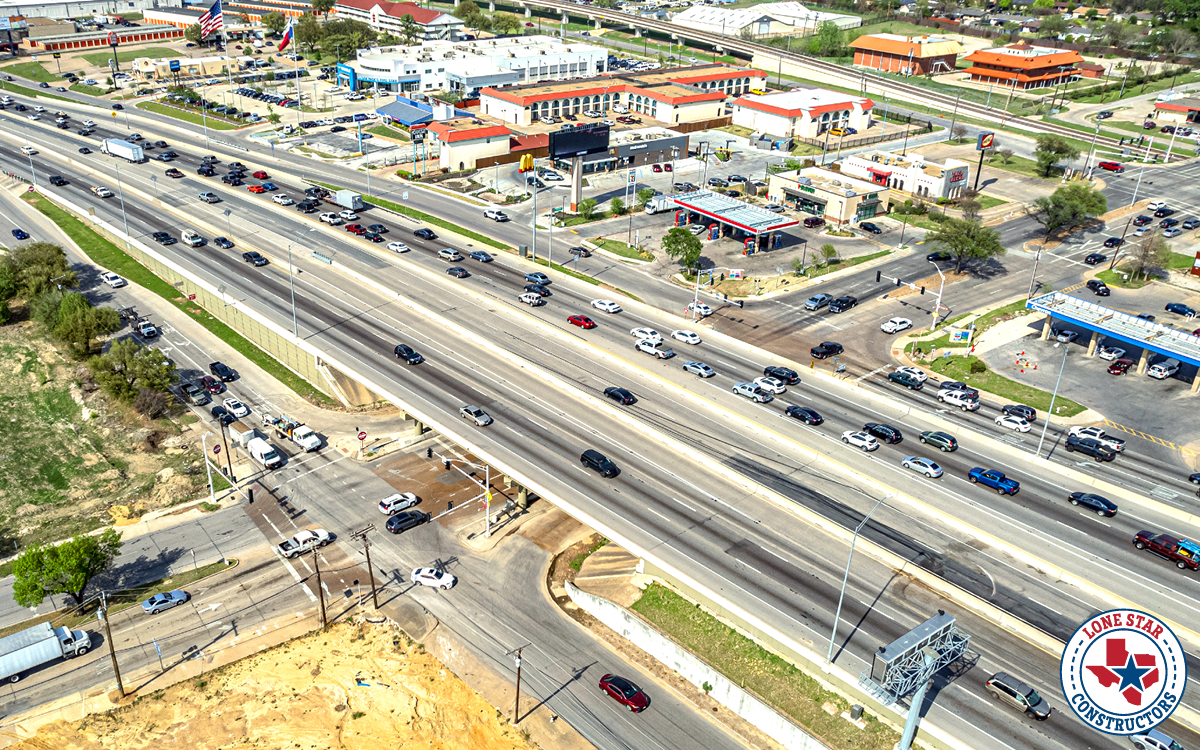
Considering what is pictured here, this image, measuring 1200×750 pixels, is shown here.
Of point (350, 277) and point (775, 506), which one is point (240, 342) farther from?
point (775, 506)

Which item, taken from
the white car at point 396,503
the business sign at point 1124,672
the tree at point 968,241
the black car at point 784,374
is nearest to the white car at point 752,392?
the black car at point 784,374

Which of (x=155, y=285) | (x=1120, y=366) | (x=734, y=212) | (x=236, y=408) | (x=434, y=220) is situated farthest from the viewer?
(x=434, y=220)

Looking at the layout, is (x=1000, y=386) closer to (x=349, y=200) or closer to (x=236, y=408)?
(x=236, y=408)

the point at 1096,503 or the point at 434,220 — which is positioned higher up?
the point at 434,220

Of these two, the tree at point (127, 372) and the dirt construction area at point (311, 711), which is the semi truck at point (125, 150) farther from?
the dirt construction area at point (311, 711)

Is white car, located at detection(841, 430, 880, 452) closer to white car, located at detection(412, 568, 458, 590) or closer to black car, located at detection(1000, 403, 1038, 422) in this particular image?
black car, located at detection(1000, 403, 1038, 422)

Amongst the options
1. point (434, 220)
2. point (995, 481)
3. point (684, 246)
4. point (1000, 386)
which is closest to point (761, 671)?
point (995, 481)

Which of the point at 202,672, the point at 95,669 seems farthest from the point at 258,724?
the point at 95,669

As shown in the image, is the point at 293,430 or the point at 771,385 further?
the point at 771,385

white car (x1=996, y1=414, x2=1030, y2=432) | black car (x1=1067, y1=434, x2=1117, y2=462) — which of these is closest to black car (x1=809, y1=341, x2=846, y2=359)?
white car (x1=996, y1=414, x2=1030, y2=432)
